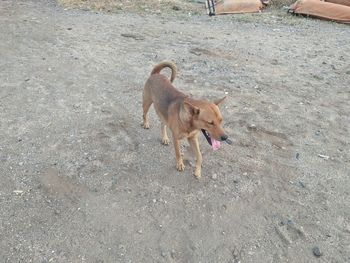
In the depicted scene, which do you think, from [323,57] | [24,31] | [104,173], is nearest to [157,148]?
[104,173]

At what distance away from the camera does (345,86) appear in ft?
20.5

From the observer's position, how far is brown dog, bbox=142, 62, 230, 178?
3494 mm

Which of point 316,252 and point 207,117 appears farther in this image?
point 207,117

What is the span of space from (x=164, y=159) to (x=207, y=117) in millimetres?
1032

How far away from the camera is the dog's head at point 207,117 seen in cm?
347

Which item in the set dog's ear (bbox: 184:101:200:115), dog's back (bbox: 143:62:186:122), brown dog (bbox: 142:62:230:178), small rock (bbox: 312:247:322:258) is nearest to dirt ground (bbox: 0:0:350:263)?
small rock (bbox: 312:247:322:258)

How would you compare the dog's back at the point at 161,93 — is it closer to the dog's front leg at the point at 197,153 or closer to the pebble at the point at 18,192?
the dog's front leg at the point at 197,153

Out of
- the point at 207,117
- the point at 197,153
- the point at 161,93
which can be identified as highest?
the point at 207,117

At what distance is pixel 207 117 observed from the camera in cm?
Answer: 348

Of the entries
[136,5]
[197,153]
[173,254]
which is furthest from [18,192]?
[136,5]

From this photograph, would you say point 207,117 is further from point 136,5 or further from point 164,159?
point 136,5

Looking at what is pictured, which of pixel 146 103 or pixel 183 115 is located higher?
pixel 183 115

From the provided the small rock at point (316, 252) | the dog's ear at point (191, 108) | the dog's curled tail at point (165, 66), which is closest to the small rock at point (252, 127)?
the dog's curled tail at point (165, 66)

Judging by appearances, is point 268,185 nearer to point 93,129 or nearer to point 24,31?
point 93,129
